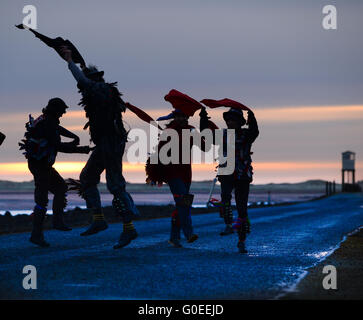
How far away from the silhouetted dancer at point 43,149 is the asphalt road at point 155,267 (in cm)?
64

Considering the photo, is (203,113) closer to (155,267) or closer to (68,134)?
(68,134)

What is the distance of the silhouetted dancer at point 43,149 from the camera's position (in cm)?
1105

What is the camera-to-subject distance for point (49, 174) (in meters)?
11.3

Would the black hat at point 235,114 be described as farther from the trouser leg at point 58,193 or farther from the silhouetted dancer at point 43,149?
the trouser leg at point 58,193

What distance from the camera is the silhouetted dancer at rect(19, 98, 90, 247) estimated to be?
36.3 ft

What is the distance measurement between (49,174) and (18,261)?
6.83 feet

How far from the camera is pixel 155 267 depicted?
29.5 ft

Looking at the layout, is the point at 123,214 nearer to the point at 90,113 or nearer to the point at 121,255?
the point at 121,255

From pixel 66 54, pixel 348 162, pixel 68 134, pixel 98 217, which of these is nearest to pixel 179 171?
pixel 98 217

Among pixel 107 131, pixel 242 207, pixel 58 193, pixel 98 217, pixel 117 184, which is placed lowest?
pixel 98 217

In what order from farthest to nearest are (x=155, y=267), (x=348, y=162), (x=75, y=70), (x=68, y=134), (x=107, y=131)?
1. (x=348, y=162)
2. (x=68, y=134)
3. (x=107, y=131)
4. (x=75, y=70)
5. (x=155, y=267)

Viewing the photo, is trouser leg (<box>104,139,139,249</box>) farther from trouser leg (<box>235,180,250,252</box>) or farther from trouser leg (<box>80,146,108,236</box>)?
trouser leg (<box>235,180,250,252</box>)

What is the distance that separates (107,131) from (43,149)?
120 centimetres

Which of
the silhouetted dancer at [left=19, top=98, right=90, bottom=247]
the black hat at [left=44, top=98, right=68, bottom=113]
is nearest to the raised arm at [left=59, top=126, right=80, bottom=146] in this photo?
the silhouetted dancer at [left=19, top=98, right=90, bottom=247]
